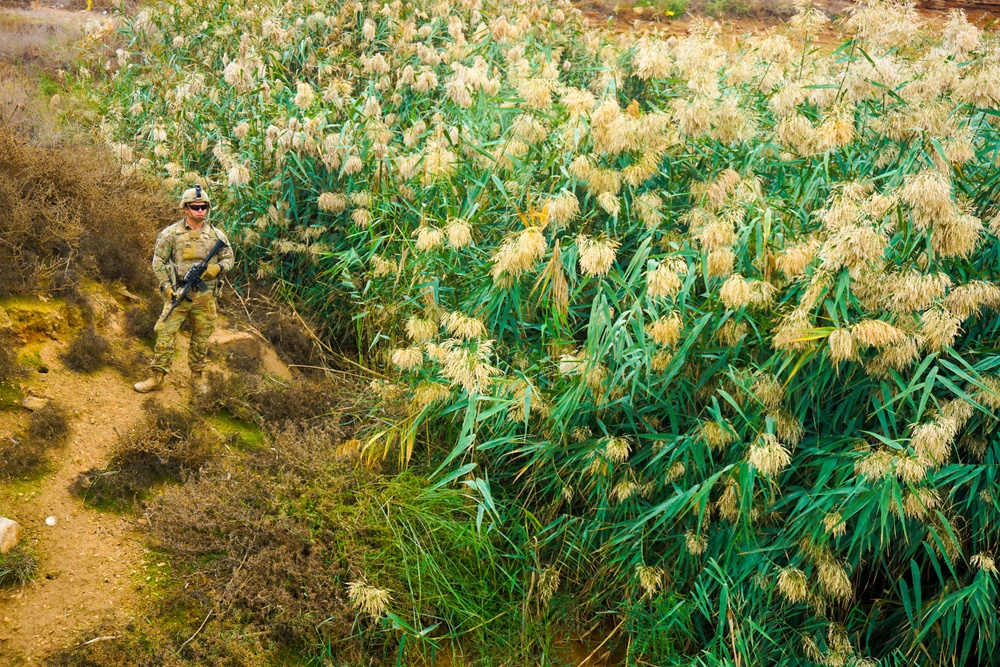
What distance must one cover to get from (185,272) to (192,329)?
45 centimetres

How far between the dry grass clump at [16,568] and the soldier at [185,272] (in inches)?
68.9

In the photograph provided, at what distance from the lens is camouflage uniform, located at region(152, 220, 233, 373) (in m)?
5.69

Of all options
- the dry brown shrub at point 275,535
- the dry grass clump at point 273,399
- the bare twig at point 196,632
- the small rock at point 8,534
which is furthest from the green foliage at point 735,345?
the small rock at point 8,534

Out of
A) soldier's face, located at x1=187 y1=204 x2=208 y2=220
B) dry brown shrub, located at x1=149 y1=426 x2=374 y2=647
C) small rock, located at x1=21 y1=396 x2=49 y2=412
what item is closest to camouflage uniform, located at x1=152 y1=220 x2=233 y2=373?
soldier's face, located at x1=187 y1=204 x2=208 y2=220

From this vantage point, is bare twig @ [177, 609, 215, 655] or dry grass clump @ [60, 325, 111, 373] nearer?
bare twig @ [177, 609, 215, 655]

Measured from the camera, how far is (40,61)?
1118 cm

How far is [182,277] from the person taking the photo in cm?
576

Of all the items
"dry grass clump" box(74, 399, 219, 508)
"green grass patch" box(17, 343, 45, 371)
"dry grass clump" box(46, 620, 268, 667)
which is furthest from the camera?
"green grass patch" box(17, 343, 45, 371)

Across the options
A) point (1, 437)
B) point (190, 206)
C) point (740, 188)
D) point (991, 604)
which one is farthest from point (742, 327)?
point (1, 437)

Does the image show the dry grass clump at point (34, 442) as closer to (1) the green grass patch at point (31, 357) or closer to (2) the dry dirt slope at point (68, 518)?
(2) the dry dirt slope at point (68, 518)

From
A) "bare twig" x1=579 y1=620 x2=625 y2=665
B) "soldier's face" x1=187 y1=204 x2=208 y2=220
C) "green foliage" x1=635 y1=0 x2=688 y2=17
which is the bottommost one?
"bare twig" x1=579 y1=620 x2=625 y2=665

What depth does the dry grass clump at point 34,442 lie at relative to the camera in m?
4.55

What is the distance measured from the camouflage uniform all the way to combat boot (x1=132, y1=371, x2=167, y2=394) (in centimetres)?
5

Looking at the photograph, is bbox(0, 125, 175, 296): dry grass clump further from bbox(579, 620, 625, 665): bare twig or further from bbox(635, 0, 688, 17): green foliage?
bbox(635, 0, 688, 17): green foliage
